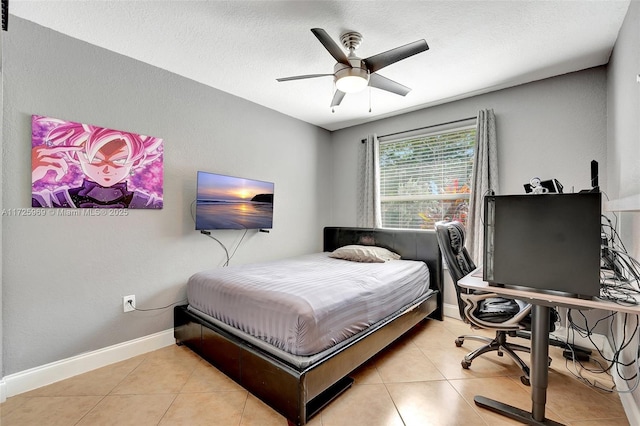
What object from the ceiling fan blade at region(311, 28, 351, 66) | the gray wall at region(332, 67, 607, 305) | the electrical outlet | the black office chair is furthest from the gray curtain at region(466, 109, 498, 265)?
the electrical outlet

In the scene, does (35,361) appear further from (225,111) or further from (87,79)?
(225,111)

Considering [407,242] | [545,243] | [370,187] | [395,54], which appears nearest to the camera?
[545,243]

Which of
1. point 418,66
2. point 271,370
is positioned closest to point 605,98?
point 418,66

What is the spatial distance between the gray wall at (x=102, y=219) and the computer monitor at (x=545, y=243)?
2.54 meters

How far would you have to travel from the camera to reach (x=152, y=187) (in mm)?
2492

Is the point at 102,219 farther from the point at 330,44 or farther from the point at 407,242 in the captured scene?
the point at 407,242

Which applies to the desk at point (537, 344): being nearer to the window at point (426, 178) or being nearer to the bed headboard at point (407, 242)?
the bed headboard at point (407, 242)

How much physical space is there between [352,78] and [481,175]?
6.30ft

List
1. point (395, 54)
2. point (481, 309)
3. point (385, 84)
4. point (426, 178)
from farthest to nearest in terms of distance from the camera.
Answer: point (426, 178)
point (385, 84)
point (481, 309)
point (395, 54)

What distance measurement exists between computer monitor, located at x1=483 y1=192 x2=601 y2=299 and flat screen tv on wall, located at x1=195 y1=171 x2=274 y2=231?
236 cm

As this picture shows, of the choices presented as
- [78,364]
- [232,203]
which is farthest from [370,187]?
[78,364]

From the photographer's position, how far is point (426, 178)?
3.63 m

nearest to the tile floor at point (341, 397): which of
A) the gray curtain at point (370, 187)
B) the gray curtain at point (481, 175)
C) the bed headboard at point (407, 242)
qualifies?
the bed headboard at point (407, 242)

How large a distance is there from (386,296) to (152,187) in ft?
7.41
